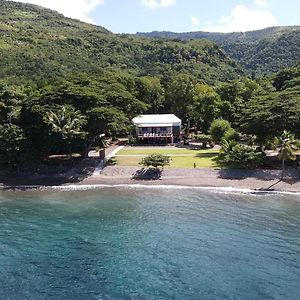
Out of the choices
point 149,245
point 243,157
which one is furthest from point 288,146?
point 149,245

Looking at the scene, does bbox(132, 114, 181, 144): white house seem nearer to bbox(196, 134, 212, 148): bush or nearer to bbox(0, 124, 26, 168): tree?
bbox(196, 134, 212, 148): bush

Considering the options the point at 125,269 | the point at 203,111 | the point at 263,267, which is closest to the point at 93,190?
the point at 125,269

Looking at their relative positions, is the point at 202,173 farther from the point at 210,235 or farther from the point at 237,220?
the point at 210,235

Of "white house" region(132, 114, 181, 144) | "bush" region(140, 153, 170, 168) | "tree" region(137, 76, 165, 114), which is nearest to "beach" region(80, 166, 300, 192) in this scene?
"bush" region(140, 153, 170, 168)

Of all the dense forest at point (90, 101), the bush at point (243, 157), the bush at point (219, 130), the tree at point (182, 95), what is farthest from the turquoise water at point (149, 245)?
the tree at point (182, 95)

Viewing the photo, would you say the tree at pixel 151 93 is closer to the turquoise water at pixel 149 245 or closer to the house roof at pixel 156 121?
the house roof at pixel 156 121
